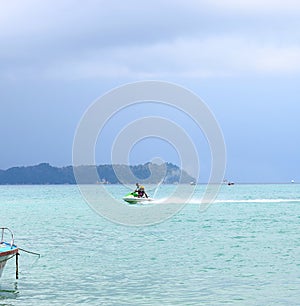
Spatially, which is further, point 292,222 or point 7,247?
point 292,222

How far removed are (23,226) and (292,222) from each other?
62.6 ft

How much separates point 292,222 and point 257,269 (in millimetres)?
25358

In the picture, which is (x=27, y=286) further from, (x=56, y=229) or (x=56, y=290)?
(x=56, y=229)

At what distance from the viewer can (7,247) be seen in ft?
69.8

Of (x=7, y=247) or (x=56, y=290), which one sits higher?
(x=7, y=247)

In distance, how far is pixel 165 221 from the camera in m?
51.8

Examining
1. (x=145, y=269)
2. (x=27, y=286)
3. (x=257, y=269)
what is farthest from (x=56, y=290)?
(x=257, y=269)

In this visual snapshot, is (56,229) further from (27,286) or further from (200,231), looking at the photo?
(27,286)

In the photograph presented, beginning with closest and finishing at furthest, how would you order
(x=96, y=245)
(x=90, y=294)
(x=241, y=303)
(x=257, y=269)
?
(x=241, y=303)
(x=90, y=294)
(x=257, y=269)
(x=96, y=245)

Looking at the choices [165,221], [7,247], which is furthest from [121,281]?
[165,221]

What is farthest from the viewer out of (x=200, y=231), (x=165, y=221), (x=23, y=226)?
(x=165, y=221)

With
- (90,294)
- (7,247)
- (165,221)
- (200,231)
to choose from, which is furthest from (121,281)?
(165,221)

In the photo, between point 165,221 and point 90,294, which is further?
point 165,221

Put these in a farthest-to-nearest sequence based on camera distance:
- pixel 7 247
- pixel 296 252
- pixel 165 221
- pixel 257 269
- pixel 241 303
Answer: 1. pixel 165 221
2. pixel 296 252
3. pixel 257 269
4. pixel 7 247
5. pixel 241 303
